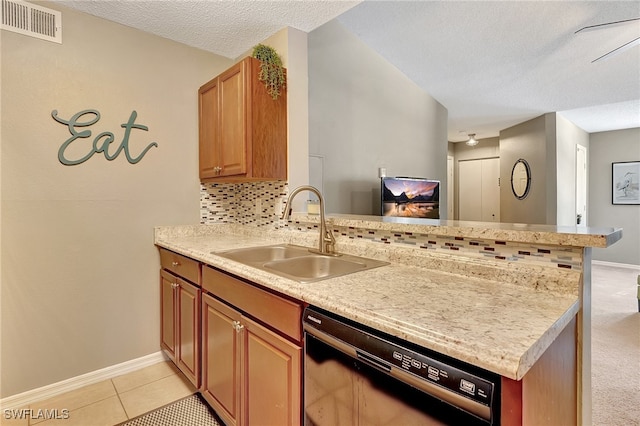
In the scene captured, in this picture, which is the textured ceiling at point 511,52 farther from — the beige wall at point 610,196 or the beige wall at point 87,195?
the beige wall at point 87,195

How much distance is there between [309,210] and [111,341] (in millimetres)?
1671

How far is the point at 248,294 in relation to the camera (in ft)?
4.69

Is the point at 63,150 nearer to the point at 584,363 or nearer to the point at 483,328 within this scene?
the point at 483,328

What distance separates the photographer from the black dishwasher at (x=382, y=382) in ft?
2.38

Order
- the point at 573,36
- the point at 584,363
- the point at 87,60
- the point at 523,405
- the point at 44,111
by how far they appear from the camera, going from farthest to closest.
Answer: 1. the point at 573,36
2. the point at 87,60
3. the point at 44,111
4. the point at 584,363
5. the point at 523,405

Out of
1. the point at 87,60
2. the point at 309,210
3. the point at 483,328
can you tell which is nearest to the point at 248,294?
the point at 309,210

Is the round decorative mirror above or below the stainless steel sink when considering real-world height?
above

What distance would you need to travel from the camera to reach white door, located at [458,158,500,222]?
23.8 ft

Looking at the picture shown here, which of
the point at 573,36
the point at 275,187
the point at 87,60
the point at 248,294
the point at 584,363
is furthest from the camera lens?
the point at 573,36

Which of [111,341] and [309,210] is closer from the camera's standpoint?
[309,210]

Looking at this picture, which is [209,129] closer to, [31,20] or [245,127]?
[245,127]

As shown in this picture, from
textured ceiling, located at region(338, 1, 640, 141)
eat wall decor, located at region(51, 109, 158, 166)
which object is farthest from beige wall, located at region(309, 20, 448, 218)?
eat wall decor, located at region(51, 109, 158, 166)

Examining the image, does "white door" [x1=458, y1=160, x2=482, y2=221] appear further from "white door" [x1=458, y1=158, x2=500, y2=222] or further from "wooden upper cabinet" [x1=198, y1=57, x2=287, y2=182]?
"wooden upper cabinet" [x1=198, y1=57, x2=287, y2=182]

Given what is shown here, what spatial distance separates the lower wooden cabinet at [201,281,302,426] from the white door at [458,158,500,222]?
7.01 m
